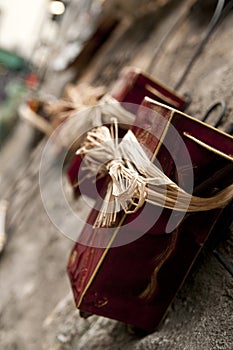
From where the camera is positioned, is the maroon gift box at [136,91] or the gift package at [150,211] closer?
the gift package at [150,211]

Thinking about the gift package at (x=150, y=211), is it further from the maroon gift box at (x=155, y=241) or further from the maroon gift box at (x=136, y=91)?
the maroon gift box at (x=136, y=91)

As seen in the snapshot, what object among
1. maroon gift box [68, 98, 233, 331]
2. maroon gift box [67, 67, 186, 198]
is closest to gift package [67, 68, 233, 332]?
maroon gift box [68, 98, 233, 331]

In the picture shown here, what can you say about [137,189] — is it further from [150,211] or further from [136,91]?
[136,91]

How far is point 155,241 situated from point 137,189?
15 cm

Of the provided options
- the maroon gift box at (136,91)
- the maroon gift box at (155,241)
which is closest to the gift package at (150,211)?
the maroon gift box at (155,241)

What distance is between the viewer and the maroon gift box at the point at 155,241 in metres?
0.75

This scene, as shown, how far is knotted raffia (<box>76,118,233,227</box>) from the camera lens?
29.4 inches

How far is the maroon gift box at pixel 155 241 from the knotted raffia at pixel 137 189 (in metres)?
0.02

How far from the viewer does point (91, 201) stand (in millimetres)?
1259

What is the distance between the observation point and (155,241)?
0.84 metres

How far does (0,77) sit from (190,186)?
13325 millimetres

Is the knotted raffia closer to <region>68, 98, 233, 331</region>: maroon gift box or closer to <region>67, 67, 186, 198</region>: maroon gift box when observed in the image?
<region>68, 98, 233, 331</region>: maroon gift box

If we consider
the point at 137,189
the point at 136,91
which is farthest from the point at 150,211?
the point at 136,91

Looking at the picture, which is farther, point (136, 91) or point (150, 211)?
point (136, 91)
